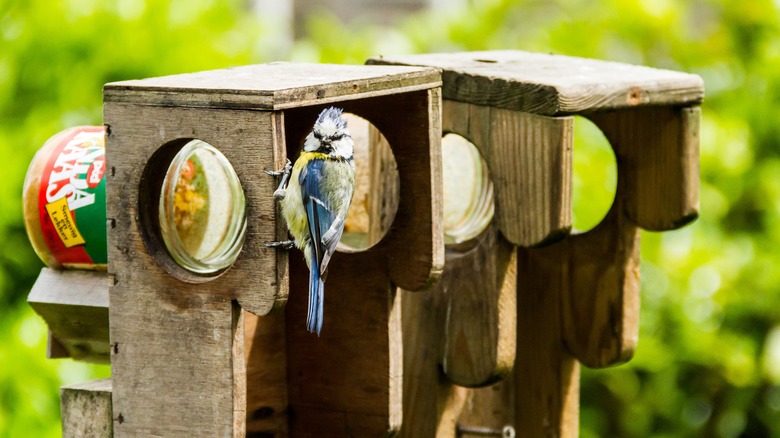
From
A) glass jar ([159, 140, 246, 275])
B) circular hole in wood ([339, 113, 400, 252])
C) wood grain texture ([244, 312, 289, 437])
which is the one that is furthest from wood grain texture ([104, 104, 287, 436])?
circular hole in wood ([339, 113, 400, 252])

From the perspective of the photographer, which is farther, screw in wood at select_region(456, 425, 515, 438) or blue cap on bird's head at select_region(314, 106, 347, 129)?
screw in wood at select_region(456, 425, 515, 438)

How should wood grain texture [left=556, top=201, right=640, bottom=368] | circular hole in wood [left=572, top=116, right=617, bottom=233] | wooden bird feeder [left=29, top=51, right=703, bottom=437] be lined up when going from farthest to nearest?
circular hole in wood [left=572, top=116, right=617, bottom=233], wood grain texture [left=556, top=201, right=640, bottom=368], wooden bird feeder [left=29, top=51, right=703, bottom=437]

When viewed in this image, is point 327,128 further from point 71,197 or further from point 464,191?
point 464,191

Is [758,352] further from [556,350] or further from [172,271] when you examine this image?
[172,271]

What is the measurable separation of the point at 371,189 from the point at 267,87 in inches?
37.2

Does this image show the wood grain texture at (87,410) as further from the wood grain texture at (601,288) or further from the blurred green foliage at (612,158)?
the wood grain texture at (601,288)

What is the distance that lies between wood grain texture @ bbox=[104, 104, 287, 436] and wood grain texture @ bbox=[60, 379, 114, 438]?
55 mm

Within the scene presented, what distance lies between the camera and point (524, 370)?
3355 millimetres

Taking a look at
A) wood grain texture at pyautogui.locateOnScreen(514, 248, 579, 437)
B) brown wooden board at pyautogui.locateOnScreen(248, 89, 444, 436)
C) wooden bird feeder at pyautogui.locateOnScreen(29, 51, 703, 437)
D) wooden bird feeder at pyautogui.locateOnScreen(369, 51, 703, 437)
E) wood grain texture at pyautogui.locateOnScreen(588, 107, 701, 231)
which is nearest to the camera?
wooden bird feeder at pyautogui.locateOnScreen(29, 51, 703, 437)

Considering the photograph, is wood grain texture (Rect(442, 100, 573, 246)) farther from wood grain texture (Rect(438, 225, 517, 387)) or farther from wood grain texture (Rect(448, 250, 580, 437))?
wood grain texture (Rect(448, 250, 580, 437))

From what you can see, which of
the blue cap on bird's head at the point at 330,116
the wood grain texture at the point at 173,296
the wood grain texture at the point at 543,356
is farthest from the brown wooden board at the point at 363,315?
the wood grain texture at the point at 543,356

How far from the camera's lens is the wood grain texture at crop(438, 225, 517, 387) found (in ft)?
9.54

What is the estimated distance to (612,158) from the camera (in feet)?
16.3

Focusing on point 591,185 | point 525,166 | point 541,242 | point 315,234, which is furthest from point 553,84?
point 591,185
